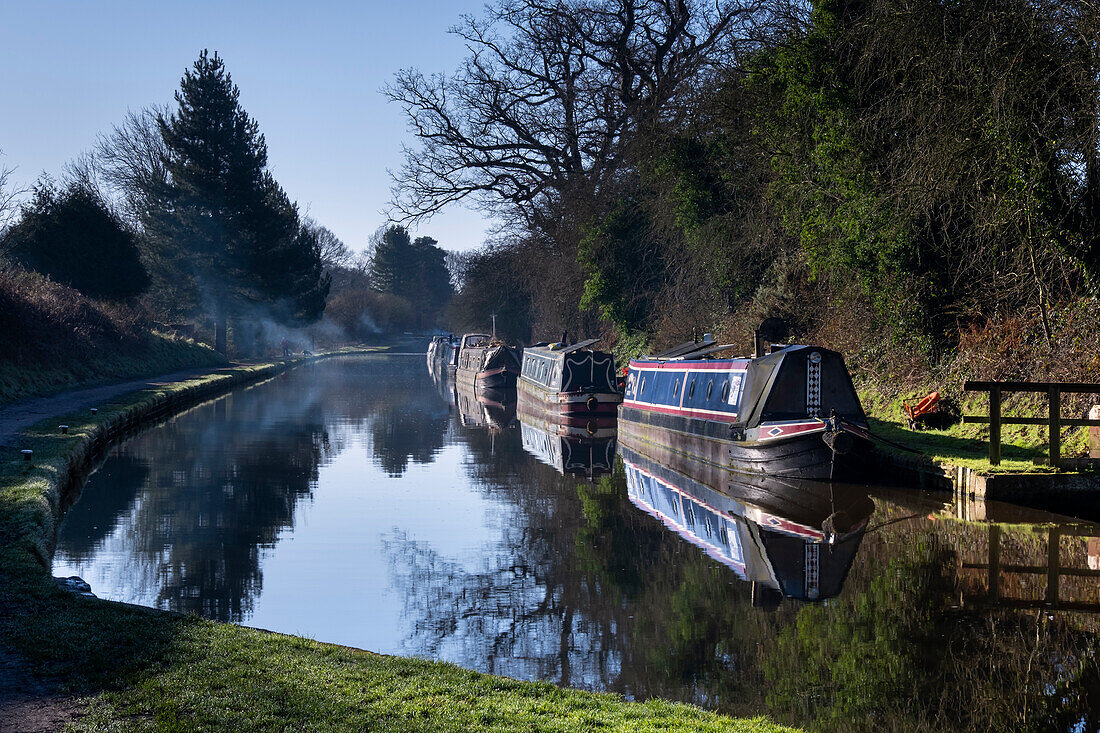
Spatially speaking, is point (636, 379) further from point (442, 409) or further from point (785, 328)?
point (442, 409)

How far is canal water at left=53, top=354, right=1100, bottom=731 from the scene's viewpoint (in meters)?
5.99

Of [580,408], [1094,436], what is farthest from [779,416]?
[580,408]

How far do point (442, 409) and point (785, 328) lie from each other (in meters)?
10.9

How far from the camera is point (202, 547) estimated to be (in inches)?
382

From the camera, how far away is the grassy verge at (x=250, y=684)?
4.36m

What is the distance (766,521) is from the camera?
11.0 metres

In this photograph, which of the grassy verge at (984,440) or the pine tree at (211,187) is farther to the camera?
Answer: the pine tree at (211,187)

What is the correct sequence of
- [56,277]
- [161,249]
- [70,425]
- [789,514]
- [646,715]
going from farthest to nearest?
[161,249] → [56,277] → [70,425] → [789,514] → [646,715]

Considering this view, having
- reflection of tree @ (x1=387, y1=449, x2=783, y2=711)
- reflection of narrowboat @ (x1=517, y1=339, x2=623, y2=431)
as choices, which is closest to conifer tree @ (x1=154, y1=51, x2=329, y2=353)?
reflection of narrowboat @ (x1=517, y1=339, x2=623, y2=431)

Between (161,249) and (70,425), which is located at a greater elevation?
(161,249)

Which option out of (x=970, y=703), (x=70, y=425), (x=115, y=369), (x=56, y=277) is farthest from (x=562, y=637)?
(x=56, y=277)

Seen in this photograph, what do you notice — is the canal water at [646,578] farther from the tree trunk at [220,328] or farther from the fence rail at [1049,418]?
the tree trunk at [220,328]

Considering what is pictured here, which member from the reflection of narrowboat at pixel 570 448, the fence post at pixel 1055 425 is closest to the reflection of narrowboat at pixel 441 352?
the reflection of narrowboat at pixel 570 448

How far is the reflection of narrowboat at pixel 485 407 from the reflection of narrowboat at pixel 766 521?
8784mm
